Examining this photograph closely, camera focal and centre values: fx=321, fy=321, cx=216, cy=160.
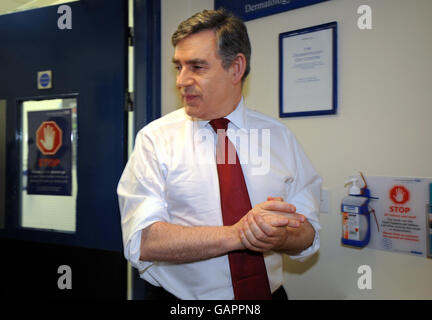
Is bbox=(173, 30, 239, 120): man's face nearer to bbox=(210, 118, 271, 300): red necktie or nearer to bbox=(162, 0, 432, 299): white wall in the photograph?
bbox=(210, 118, 271, 300): red necktie

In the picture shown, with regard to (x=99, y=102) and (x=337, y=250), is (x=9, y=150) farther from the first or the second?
(x=337, y=250)

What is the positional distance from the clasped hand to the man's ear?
20.3 inches

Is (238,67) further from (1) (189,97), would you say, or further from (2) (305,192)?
(2) (305,192)

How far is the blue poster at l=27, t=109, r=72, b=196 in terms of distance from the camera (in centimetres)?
174

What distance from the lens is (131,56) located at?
1.79 meters

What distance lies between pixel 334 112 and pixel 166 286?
98cm

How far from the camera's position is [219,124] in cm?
118

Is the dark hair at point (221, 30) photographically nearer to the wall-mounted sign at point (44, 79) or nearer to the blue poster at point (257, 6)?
the blue poster at point (257, 6)

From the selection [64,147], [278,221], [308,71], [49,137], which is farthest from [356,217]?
[49,137]

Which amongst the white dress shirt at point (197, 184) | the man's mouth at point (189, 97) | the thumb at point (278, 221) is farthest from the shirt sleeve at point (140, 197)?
the thumb at point (278, 221)

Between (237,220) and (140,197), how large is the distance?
0.33m

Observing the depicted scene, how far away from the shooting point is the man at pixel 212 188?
0.99 m
